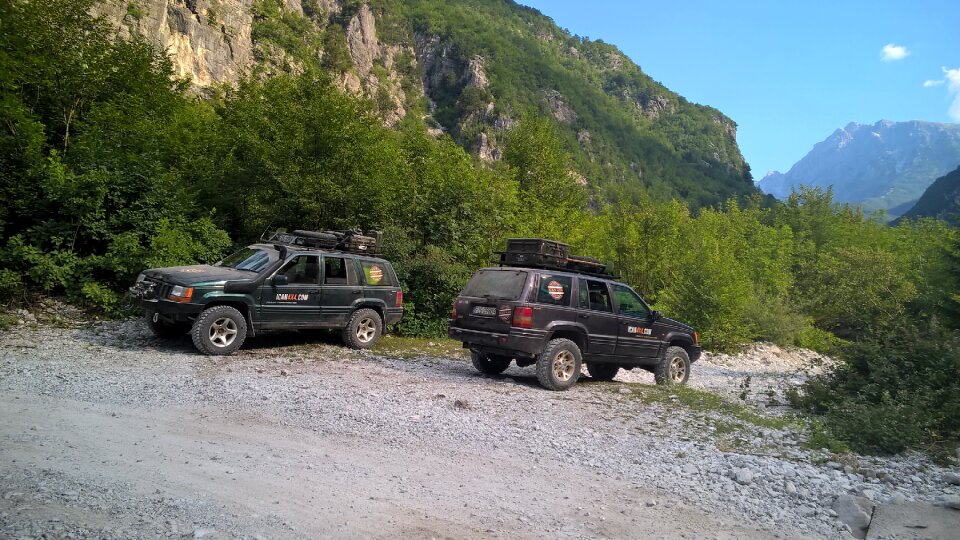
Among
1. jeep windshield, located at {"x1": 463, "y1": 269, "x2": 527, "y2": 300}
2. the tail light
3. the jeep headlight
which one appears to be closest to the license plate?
jeep windshield, located at {"x1": 463, "y1": 269, "x2": 527, "y2": 300}

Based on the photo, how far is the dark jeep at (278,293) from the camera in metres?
9.30

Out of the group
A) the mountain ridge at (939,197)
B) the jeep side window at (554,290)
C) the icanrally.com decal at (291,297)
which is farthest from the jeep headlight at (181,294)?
the mountain ridge at (939,197)

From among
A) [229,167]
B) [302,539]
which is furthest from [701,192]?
[302,539]

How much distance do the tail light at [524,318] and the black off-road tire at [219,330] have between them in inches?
187

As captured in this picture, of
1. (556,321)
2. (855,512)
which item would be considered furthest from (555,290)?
(855,512)

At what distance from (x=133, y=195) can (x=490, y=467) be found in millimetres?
10950

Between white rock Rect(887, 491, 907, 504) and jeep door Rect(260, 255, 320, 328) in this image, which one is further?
jeep door Rect(260, 255, 320, 328)

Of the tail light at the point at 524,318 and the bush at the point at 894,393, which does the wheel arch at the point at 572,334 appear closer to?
the tail light at the point at 524,318

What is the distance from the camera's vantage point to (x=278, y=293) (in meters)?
10.4

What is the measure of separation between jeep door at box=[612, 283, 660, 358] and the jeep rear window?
6.48m

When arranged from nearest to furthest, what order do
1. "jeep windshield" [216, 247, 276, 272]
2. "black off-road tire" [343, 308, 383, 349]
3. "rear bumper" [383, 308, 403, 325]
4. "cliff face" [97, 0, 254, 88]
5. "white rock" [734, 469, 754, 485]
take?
"white rock" [734, 469, 754, 485], "jeep windshield" [216, 247, 276, 272], "black off-road tire" [343, 308, 383, 349], "rear bumper" [383, 308, 403, 325], "cliff face" [97, 0, 254, 88]

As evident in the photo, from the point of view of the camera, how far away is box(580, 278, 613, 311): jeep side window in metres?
9.74

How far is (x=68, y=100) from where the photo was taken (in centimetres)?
1439

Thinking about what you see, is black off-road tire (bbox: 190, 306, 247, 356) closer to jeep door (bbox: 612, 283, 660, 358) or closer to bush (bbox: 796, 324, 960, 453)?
jeep door (bbox: 612, 283, 660, 358)
